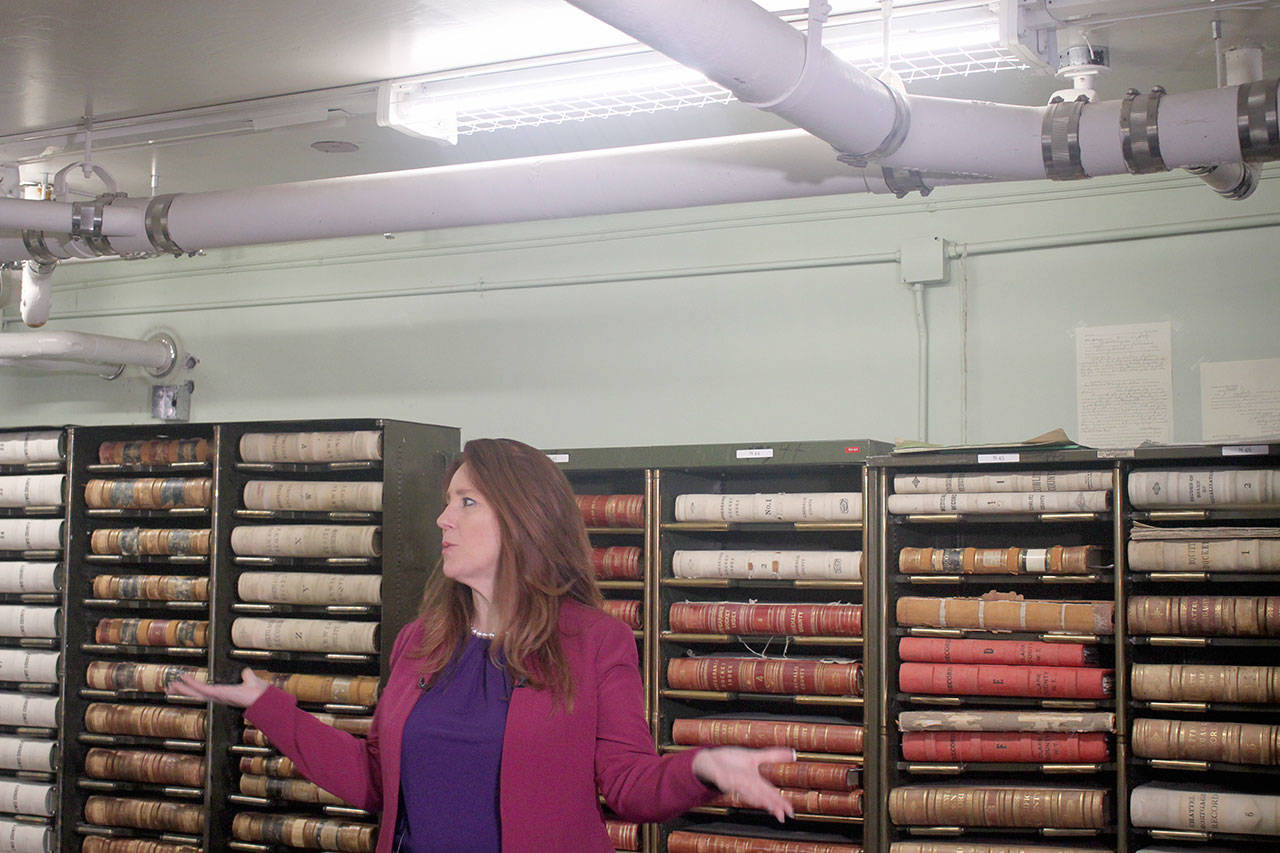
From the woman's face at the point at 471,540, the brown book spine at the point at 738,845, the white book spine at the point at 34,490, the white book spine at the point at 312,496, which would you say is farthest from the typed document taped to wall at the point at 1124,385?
the white book spine at the point at 34,490

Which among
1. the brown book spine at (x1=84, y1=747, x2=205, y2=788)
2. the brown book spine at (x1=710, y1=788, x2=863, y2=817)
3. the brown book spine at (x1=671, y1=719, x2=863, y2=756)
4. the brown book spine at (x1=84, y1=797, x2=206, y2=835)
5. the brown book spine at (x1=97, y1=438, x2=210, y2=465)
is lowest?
the brown book spine at (x1=84, y1=797, x2=206, y2=835)

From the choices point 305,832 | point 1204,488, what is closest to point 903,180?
point 1204,488

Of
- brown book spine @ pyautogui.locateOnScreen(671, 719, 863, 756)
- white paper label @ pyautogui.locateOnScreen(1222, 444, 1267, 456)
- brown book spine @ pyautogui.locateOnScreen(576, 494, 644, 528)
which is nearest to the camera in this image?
white paper label @ pyautogui.locateOnScreen(1222, 444, 1267, 456)

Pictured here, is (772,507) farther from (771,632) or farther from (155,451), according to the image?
(155,451)

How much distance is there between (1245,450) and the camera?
14.5 feet

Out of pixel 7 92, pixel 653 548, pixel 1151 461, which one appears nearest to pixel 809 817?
pixel 653 548

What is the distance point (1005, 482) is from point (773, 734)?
1.37m

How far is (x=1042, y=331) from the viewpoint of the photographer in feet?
17.8

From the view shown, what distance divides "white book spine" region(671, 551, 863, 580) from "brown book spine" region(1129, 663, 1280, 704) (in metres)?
1.12

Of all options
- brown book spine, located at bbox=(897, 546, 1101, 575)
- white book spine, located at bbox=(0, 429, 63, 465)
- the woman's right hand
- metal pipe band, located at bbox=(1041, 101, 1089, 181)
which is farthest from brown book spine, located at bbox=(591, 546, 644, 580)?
the woman's right hand

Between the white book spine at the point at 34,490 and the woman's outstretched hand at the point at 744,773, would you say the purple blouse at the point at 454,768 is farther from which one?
the white book spine at the point at 34,490

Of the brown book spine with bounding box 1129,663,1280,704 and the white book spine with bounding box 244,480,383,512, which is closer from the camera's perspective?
the brown book spine with bounding box 1129,663,1280,704

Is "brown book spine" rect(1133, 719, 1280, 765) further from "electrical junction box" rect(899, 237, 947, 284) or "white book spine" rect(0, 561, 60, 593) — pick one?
"white book spine" rect(0, 561, 60, 593)

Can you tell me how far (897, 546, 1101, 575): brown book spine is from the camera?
4828mm
